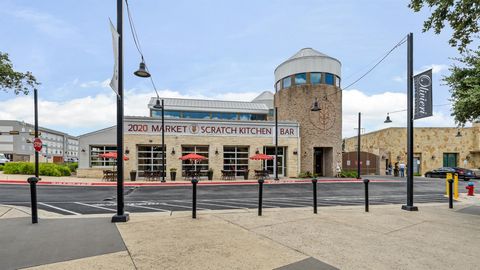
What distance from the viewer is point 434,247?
4723mm

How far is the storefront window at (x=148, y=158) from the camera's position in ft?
74.1

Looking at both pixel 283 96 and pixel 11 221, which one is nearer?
pixel 11 221

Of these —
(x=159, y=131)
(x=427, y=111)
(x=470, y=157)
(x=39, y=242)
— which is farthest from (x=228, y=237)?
(x=470, y=157)

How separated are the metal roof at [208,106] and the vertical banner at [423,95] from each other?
83.1 ft

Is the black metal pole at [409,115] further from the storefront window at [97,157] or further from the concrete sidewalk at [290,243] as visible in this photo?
the storefront window at [97,157]

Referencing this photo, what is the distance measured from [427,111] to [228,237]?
7.61 m

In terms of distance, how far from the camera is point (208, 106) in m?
33.5

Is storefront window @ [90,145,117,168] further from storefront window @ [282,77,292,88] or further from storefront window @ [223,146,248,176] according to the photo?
storefront window @ [282,77,292,88]

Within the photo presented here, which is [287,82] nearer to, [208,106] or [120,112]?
[208,106]

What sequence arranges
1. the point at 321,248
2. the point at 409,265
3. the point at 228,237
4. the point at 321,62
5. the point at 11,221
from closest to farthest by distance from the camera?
the point at 409,265
the point at 321,248
the point at 228,237
the point at 11,221
the point at 321,62

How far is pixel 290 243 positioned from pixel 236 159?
1927 centimetres

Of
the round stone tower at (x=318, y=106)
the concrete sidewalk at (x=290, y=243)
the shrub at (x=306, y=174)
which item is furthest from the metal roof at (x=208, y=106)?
the concrete sidewalk at (x=290, y=243)

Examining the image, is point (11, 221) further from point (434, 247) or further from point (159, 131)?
point (159, 131)

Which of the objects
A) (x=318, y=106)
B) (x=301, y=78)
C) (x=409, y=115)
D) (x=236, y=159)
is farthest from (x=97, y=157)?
(x=409, y=115)
